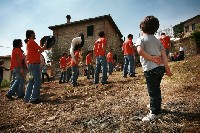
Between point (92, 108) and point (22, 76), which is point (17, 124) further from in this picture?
point (22, 76)

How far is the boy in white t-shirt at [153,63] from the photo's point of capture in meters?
4.38

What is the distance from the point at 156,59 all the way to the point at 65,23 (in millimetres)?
35793

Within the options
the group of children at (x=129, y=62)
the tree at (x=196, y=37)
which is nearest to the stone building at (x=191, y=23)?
the tree at (x=196, y=37)

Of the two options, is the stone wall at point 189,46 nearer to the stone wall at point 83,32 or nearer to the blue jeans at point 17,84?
the stone wall at point 83,32

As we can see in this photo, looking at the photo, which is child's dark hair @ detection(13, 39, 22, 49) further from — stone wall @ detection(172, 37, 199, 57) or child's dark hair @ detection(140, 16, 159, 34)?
stone wall @ detection(172, 37, 199, 57)

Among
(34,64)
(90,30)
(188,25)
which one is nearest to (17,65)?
(34,64)

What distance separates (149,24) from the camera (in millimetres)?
4441

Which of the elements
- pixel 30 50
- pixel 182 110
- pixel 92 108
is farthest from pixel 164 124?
pixel 30 50

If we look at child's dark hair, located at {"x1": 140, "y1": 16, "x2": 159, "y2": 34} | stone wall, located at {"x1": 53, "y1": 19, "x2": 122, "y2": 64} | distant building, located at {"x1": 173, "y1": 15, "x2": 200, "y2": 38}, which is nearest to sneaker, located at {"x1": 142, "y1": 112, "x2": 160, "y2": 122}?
child's dark hair, located at {"x1": 140, "y1": 16, "x2": 159, "y2": 34}

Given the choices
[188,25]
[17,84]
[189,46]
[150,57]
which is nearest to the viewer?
[150,57]

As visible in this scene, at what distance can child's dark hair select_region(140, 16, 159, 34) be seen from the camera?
14.5 ft

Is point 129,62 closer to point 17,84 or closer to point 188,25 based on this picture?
point 17,84

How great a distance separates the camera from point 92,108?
19.9ft

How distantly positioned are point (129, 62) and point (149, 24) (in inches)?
327
